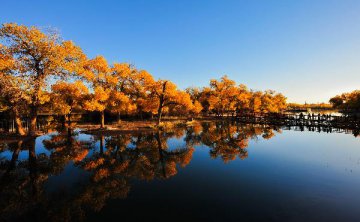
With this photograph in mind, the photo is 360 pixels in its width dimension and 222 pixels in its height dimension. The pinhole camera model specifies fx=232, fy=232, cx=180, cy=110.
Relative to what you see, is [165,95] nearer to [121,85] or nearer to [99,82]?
[121,85]

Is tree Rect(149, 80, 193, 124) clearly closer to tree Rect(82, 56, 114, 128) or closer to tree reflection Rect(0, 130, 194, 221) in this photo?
tree Rect(82, 56, 114, 128)

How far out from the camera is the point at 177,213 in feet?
33.5

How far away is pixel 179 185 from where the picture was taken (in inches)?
Result: 558

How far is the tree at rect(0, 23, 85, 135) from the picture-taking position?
30.2 m

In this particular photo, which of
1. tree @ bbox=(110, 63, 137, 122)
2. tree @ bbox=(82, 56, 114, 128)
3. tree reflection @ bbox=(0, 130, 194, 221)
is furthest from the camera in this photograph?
tree @ bbox=(110, 63, 137, 122)

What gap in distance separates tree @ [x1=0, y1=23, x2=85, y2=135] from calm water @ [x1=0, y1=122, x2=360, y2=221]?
9910mm

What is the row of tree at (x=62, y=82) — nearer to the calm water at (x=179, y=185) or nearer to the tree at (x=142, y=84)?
the tree at (x=142, y=84)

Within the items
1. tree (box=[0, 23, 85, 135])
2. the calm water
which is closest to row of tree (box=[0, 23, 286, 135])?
tree (box=[0, 23, 85, 135])

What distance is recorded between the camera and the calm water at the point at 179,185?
33.6 ft

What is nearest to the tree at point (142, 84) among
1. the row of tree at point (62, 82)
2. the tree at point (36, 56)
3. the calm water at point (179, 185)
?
the row of tree at point (62, 82)

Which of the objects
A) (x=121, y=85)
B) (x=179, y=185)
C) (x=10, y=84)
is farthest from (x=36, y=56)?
(x=179, y=185)

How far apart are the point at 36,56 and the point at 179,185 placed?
2871cm

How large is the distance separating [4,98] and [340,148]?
140ft

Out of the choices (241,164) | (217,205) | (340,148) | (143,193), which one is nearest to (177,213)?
(217,205)
